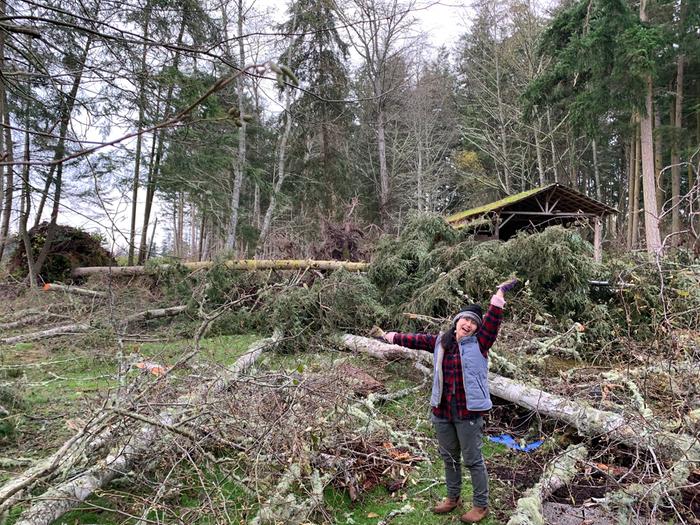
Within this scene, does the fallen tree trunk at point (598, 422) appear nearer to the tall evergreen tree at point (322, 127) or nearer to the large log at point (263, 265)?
the large log at point (263, 265)

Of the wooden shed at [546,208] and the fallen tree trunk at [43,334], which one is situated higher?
the wooden shed at [546,208]

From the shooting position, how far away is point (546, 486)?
2.99 m

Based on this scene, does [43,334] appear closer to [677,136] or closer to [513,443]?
[513,443]

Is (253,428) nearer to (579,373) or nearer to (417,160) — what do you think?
(579,373)

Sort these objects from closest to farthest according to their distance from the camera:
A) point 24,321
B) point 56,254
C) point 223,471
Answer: point 223,471 → point 24,321 → point 56,254

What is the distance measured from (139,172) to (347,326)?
8014mm

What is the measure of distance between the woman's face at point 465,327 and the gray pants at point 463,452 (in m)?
0.56

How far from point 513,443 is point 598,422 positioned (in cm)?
79

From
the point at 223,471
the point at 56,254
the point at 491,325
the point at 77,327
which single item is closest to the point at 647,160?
the point at 491,325

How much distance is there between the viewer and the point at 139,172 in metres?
11.7

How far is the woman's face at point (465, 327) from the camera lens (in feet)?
9.78

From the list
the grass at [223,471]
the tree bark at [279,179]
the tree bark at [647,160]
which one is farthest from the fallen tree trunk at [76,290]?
the tree bark at [647,160]

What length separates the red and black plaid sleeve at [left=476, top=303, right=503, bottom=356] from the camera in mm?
2998

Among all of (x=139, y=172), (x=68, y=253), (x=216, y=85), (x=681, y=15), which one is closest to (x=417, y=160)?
(x=681, y=15)
